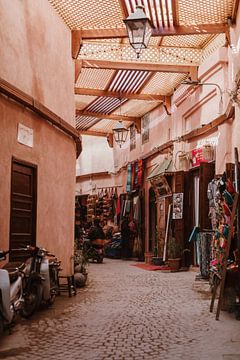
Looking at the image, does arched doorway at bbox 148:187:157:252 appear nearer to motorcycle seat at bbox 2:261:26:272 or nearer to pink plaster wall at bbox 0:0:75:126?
pink plaster wall at bbox 0:0:75:126

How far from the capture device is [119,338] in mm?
6031

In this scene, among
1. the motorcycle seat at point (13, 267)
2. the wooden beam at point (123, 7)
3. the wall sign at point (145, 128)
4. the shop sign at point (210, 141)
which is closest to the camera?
the motorcycle seat at point (13, 267)

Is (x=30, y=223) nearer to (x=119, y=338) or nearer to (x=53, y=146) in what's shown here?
(x=53, y=146)

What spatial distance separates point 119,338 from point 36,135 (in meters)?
4.00

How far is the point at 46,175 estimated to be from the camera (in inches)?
368

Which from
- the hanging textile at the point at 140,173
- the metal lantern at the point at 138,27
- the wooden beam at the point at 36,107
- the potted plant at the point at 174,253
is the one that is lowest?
the potted plant at the point at 174,253

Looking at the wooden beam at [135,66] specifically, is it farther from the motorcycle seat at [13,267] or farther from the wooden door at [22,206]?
the motorcycle seat at [13,267]

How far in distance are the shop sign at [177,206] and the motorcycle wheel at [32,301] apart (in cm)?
783

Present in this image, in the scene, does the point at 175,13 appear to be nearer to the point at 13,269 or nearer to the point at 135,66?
the point at 135,66

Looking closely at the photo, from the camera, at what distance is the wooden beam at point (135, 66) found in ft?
43.5

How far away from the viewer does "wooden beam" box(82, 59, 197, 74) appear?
43.5 ft

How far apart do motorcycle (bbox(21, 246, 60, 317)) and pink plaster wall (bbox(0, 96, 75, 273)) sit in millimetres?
479

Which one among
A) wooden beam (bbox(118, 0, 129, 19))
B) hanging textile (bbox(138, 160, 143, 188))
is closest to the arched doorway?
hanging textile (bbox(138, 160, 143, 188))

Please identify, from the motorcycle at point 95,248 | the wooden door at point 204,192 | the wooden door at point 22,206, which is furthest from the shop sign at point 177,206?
the wooden door at point 22,206
